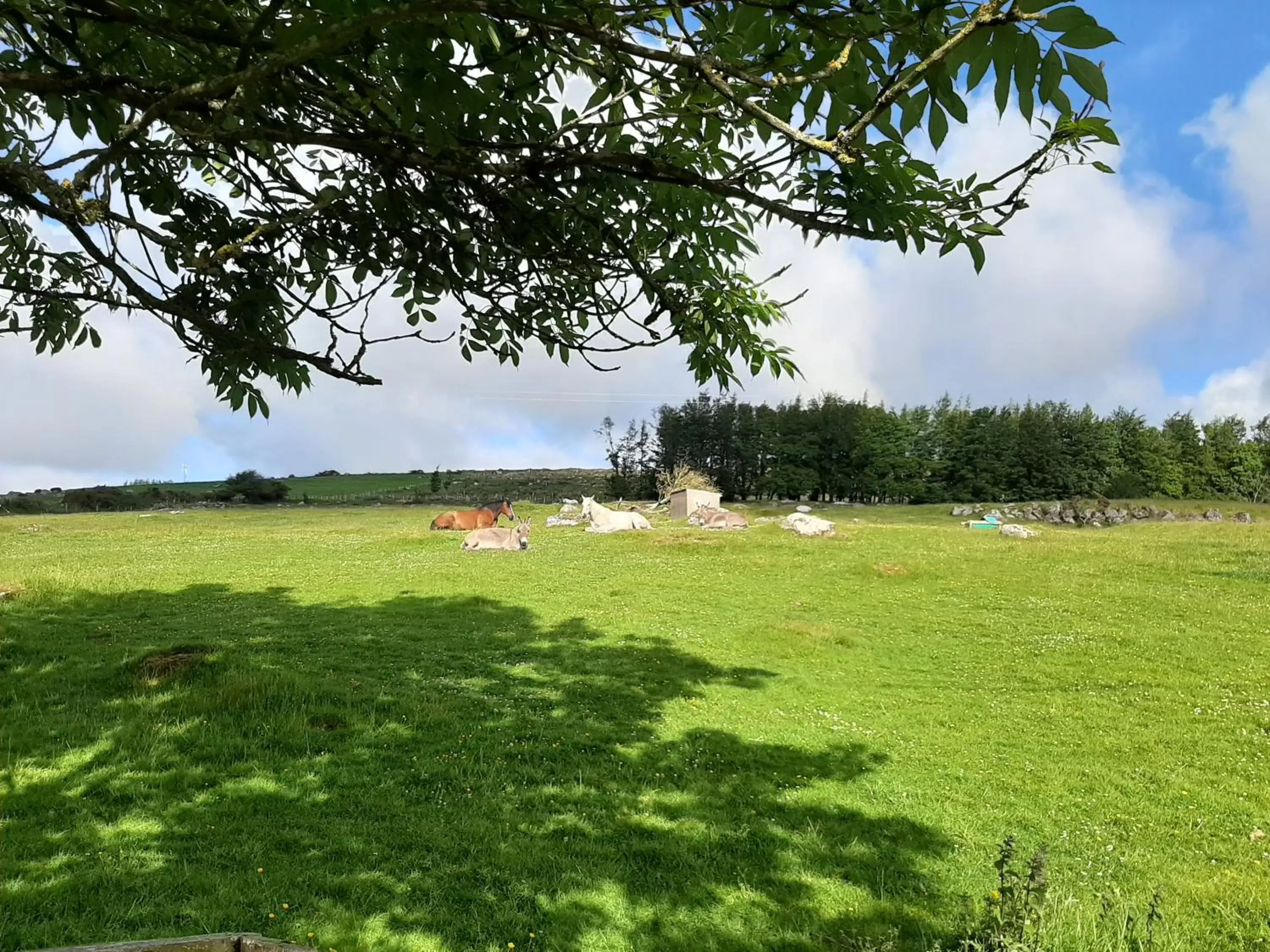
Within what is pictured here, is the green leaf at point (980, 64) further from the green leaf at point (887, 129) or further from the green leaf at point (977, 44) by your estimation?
the green leaf at point (887, 129)

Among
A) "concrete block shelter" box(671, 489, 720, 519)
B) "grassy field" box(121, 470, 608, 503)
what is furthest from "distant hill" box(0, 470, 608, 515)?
"concrete block shelter" box(671, 489, 720, 519)

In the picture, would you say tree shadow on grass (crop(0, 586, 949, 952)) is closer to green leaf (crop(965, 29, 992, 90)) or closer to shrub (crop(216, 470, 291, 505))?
green leaf (crop(965, 29, 992, 90))

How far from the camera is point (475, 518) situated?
41.0m

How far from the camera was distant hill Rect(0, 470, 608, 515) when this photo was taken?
250 ft

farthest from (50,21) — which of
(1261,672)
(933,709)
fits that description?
(1261,672)

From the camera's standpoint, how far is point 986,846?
7.43 meters

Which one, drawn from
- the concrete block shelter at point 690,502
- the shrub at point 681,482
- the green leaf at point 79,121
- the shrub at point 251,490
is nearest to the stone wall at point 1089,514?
the shrub at point 681,482

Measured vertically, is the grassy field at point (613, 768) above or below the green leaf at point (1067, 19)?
below

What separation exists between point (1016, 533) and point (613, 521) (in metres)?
22.2

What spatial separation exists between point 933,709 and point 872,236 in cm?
1075

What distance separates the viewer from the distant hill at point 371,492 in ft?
250

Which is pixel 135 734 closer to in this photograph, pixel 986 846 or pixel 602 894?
pixel 602 894

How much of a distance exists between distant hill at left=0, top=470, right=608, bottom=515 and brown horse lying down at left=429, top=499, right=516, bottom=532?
127 feet

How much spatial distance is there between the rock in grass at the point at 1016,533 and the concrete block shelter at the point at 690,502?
62.5 ft
